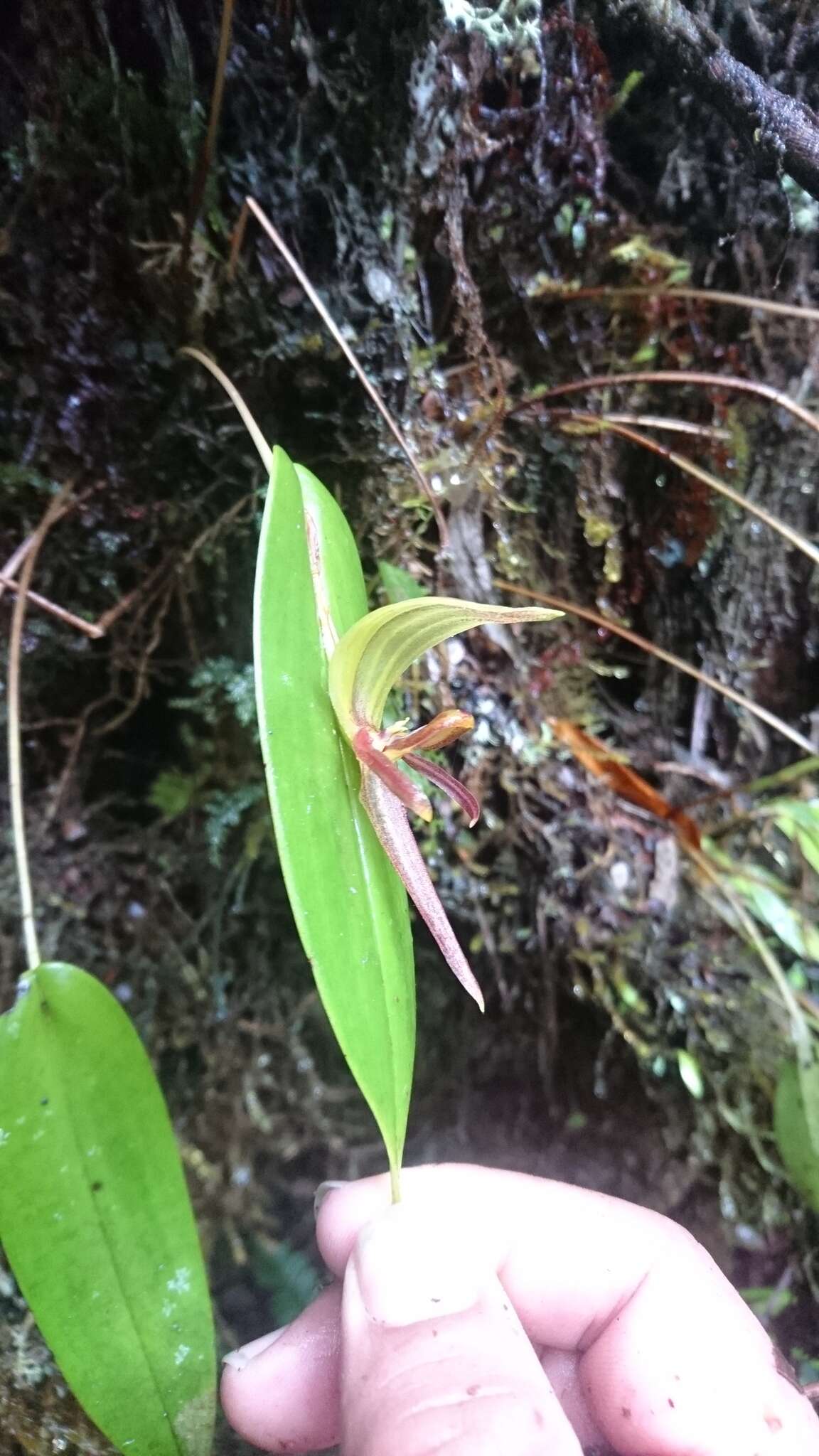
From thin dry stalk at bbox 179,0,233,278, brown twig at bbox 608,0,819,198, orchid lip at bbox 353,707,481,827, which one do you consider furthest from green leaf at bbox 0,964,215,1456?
brown twig at bbox 608,0,819,198

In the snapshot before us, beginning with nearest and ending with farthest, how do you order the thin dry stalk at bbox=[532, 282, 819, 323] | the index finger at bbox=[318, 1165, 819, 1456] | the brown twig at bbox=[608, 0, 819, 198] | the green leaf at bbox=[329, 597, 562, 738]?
the green leaf at bbox=[329, 597, 562, 738] → the index finger at bbox=[318, 1165, 819, 1456] → the brown twig at bbox=[608, 0, 819, 198] → the thin dry stalk at bbox=[532, 282, 819, 323]

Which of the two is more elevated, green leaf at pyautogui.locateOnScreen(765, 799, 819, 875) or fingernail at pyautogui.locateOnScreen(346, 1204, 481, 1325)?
green leaf at pyautogui.locateOnScreen(765, 799, 819, 875)

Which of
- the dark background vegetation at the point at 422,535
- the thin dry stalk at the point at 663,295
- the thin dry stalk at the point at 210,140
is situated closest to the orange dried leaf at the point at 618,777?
the dark background vegetation at the point at 422,535

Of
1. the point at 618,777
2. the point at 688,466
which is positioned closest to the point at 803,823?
the point at 618,777

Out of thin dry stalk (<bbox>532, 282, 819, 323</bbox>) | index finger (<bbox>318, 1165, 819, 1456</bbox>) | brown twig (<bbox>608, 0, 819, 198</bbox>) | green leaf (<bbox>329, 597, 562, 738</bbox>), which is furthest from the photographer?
thin dry stalk (<bbox>532, 282, 819, 323</bbox>)

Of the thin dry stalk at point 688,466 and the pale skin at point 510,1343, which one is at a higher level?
the thin dry stalk at point 688,466

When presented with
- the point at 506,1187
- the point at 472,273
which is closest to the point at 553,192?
the point at 472,273

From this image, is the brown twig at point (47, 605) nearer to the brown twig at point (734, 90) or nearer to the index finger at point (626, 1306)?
the index finger at point (626, 1306)

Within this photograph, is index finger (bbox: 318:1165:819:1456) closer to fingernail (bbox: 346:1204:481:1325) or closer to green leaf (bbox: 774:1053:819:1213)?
fingernail (bbox: 346:1204:481:1325)
